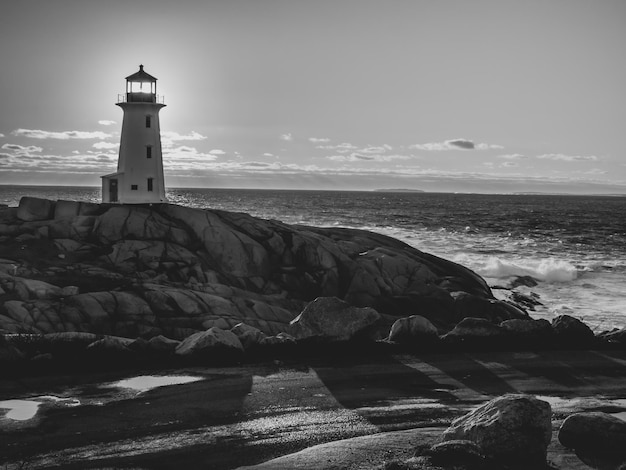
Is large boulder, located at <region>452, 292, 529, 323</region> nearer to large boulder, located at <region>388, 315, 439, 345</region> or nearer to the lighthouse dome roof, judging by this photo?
large boulder, located at <region>388, 315, 439, 345</region>

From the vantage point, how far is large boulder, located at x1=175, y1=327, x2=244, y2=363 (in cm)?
1775

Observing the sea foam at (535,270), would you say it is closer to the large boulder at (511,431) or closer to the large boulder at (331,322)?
the large boulder at (331,322)

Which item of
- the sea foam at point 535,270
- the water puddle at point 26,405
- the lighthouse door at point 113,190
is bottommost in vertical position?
the sea foam at point 535,270

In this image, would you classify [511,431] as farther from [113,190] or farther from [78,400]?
[113,190]

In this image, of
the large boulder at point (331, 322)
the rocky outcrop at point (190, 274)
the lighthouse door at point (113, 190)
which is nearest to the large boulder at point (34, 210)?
the rocky outcrop at point (190, 274)

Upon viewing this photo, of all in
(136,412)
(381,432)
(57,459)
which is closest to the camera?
(57,459)

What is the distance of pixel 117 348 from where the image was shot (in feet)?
58.1

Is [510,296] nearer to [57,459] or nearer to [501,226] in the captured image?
[57,459]

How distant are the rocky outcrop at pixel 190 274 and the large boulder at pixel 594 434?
46.1 feet

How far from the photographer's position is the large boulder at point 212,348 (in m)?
17.8

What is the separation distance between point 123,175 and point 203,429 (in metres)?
28.5

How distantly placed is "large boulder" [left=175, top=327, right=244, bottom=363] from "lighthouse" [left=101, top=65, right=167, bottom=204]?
72.8 feet

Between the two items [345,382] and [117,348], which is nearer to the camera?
[345,382]

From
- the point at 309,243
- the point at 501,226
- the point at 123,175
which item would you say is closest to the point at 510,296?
the point at 309,243
